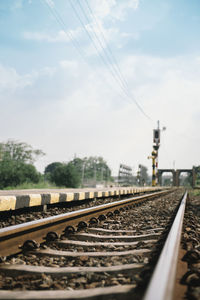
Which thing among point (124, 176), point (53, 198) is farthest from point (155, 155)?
point (53, 198)

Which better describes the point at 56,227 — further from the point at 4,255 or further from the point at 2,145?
the point at 2,145

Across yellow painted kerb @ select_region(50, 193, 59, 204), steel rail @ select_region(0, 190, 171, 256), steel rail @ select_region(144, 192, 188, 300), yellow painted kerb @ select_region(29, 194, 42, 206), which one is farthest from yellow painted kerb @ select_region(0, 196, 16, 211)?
steel rail @ select_region(144, 192, 188, 300)

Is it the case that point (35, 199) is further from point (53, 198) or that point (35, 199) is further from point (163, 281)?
point (163, 281)

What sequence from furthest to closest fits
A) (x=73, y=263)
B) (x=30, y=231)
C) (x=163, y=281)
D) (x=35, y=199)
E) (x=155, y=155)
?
1. (x=155, y=155)
2. (x=35, y=199)
3. (x=30, y=231)
4. (x=73, y=263)
5. (x=163, y=281)

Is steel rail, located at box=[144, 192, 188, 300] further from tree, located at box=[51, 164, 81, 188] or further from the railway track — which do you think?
tree, located at box=[51, 164, 81, 188]

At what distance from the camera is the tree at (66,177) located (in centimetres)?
4416

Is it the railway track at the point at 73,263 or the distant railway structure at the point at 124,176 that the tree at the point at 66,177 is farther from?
the railway track at the point at 73,263

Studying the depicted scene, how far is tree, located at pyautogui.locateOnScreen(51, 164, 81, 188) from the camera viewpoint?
44.2 metres

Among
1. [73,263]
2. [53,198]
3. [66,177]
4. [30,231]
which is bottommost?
[73,263]

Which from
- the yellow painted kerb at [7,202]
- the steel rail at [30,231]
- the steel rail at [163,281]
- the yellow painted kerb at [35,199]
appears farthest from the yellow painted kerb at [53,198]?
the steel rail at [163,281]

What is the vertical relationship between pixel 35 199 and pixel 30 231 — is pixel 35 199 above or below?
above

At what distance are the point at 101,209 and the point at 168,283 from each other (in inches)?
180

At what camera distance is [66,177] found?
44250mm

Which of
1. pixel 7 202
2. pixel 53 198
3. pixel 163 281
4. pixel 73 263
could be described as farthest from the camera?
pixel 53 198
